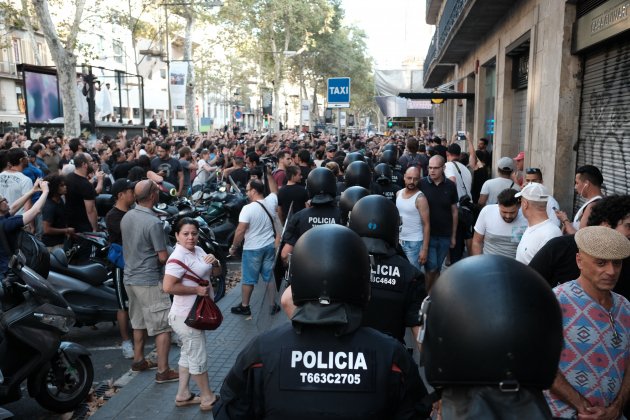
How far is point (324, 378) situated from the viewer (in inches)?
76.9

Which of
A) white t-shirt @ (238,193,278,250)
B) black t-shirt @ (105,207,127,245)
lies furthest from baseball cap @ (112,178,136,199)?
white t-shirt @ (238,193,278,250)

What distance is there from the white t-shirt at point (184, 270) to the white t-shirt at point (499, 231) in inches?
100

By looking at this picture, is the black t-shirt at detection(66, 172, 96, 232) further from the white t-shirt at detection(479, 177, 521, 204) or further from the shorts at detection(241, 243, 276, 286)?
the white t-shirt at detection(479, 177, 521, 204)

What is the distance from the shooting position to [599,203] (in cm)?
358

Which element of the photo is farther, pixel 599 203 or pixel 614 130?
pixel 614 130

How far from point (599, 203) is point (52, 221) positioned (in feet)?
19.3

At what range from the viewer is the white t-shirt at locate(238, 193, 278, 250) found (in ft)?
22.5

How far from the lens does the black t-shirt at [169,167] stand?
1114 centimetres

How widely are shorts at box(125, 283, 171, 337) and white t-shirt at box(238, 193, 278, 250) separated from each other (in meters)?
1.74

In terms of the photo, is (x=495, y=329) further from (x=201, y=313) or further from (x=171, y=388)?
(x=171, y=388)

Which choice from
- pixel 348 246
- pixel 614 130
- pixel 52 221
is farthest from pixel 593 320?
pixel 52 221

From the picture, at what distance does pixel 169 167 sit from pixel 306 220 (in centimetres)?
627

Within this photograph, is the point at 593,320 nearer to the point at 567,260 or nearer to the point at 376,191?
the point at 567,260

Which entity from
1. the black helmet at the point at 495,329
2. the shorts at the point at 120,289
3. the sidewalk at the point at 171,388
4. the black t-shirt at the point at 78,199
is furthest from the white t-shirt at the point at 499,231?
the black t-shirt at the point at 78,199
